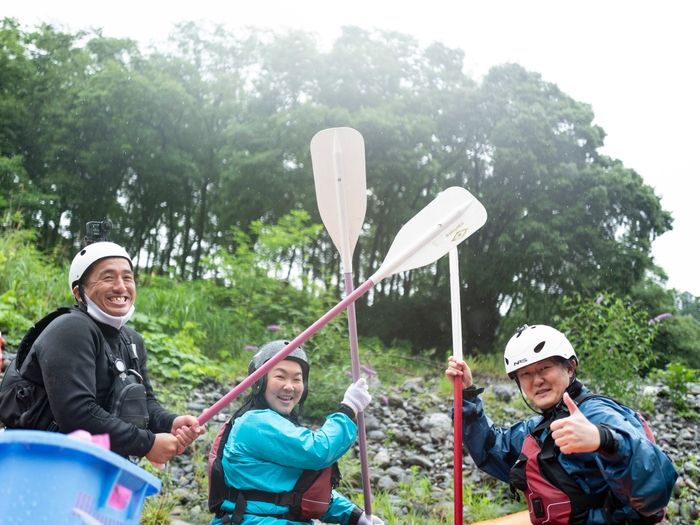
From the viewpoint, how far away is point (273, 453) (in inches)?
92.7

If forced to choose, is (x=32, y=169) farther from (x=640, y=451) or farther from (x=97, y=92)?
(x=640, y=451)

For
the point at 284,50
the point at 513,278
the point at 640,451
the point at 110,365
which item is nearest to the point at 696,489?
the point at 640,451

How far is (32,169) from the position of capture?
56.5 ft

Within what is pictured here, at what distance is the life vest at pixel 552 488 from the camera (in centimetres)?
213

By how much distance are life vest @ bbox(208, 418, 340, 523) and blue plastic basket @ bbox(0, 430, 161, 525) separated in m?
1.08

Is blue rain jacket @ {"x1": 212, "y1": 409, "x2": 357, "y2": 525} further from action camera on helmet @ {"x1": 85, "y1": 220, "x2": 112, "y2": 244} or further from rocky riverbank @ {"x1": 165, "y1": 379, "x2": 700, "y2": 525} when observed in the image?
rocky riverbank @ {"x1": 165, "y1": 379, "x2": 700, "y2": 525}

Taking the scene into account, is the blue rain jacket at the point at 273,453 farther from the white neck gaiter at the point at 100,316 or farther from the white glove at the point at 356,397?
the white neck gaiter at the point at 100,316

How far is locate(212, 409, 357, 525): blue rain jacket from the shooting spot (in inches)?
92.1

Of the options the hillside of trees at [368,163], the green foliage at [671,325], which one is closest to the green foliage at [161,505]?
the hillside of trees at [368,163]

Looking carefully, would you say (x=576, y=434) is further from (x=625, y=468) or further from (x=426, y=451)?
(x=426, y=451)

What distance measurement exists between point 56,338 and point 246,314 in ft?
19.9

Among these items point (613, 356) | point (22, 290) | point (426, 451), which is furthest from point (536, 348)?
point (22, 290)

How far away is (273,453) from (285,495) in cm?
17

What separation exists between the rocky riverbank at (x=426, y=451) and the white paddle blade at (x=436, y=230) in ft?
7.22
